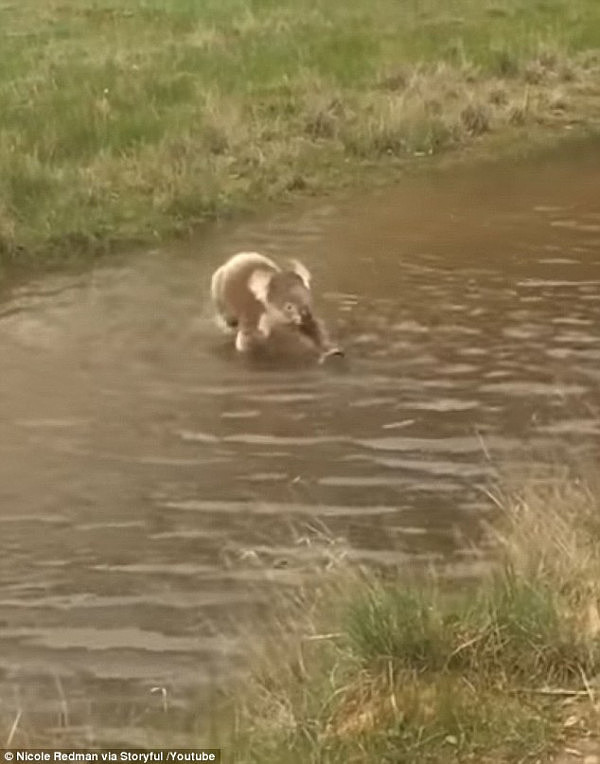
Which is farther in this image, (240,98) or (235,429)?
(240,98)

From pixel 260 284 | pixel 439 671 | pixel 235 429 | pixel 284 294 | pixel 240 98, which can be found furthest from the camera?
pixel 240 98

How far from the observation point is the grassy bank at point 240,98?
1280cm

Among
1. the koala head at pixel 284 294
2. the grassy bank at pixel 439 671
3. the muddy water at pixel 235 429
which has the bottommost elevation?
the muddy water at pixel 235 429

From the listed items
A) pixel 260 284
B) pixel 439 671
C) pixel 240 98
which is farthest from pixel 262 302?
→ pixel 240 98

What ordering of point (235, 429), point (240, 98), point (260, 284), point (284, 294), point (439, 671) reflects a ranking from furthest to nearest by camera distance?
point (240, 98) < point (260, 284) < point (284, 294) < point (235, 429) < point (439, 671)

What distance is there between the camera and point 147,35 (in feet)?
67.3

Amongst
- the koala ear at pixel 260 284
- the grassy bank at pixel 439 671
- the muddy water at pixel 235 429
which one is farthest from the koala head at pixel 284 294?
the grassy bank at pixel 439 671

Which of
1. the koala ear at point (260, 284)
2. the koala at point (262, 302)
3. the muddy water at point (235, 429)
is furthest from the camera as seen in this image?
the koala ear at point (260, 284)

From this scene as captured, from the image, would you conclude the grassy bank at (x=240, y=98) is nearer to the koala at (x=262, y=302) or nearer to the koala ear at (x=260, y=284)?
the koala at (x=262, y=302)

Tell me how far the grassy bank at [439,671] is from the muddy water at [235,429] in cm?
55

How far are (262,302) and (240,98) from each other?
6.87 meters

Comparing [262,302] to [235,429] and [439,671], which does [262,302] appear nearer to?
[235,429]

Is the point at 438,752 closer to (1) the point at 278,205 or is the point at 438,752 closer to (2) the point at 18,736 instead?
(2) the point at 18,736

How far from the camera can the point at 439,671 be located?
202 inches
